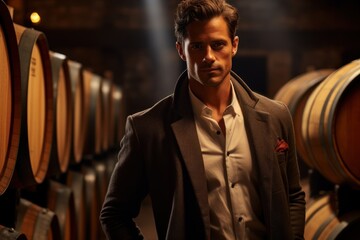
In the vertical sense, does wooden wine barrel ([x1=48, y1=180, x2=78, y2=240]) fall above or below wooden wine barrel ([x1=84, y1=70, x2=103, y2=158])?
below

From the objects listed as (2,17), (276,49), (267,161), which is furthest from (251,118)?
(276,49)

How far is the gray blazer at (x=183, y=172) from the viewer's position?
198 centimetres

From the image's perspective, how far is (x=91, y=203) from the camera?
15.0ft

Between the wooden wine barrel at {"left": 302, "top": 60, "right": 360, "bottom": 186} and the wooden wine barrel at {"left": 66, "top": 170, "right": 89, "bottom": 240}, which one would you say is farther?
the wooden wine barrel at {"left": 66, "top": 170, "right": 89, "bottom": 240}

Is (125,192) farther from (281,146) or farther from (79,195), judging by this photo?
(79,195)

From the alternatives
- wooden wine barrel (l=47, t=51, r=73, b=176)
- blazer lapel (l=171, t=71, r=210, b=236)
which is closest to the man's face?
blazer lapel (l=171, t=71, r=210, b=236)

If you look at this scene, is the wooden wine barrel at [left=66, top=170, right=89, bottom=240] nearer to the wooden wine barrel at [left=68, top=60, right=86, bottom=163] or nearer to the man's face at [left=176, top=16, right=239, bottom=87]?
the wooden wine barrel at [left=68, top=60, right=86, bottom=163]

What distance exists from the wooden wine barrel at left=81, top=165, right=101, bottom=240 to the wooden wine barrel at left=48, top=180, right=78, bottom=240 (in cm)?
74

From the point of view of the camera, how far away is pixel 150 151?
2066 millimetres

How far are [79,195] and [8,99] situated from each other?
1856 mm

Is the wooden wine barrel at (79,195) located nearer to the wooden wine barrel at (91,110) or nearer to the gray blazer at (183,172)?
the wooden wine barrel at (91,110)

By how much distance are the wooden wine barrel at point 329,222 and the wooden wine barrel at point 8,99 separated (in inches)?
59.4

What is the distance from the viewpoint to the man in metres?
1.99

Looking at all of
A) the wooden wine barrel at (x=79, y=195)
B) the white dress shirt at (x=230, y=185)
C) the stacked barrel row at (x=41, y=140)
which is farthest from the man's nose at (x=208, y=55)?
the wooden wine barrel at (x=79, y=195)
